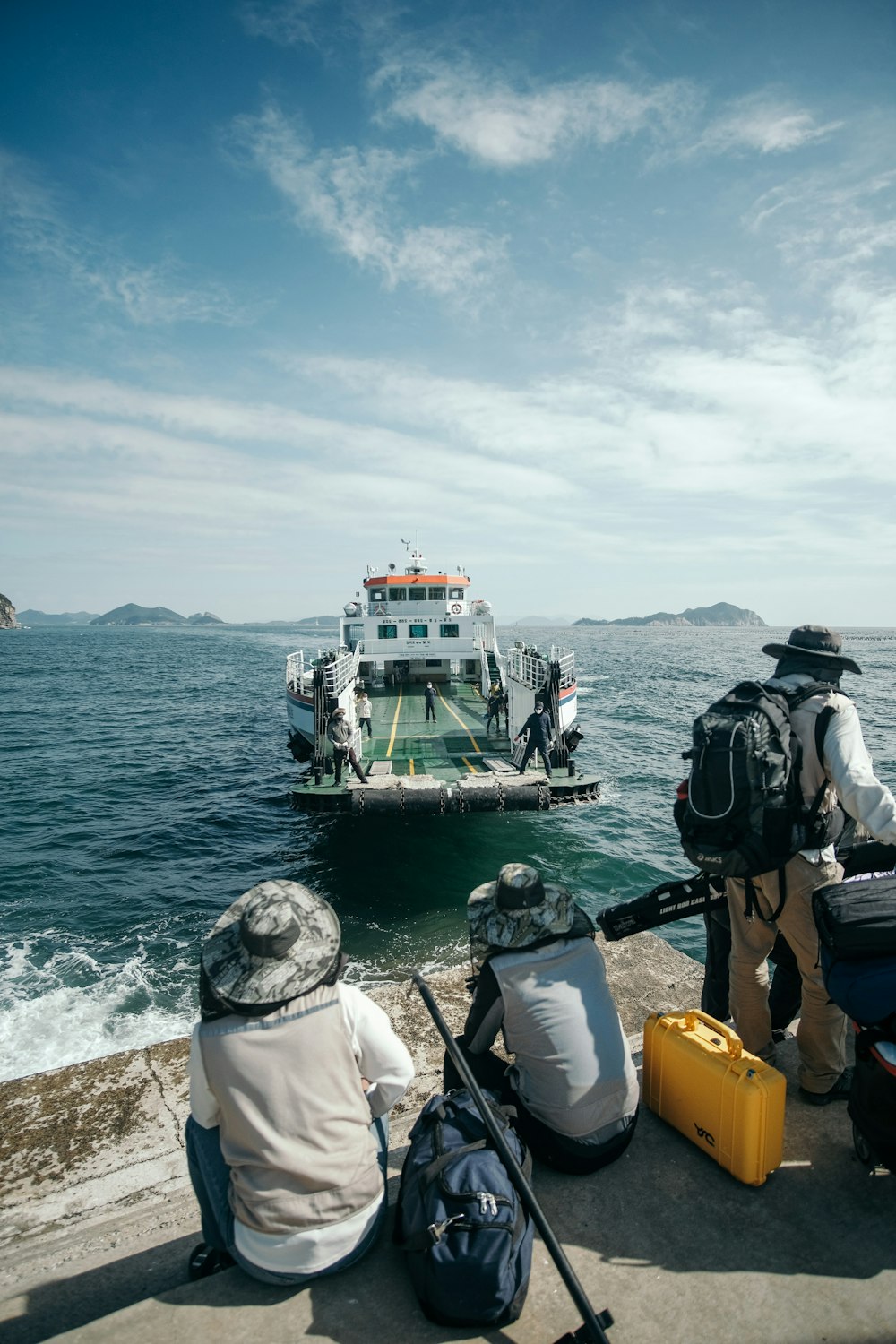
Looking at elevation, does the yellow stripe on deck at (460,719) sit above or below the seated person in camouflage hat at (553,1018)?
below

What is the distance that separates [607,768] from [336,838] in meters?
11.8

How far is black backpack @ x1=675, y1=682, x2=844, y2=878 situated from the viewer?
3.16m

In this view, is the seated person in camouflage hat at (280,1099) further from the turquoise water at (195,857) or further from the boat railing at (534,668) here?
the boat railing at (534,668)

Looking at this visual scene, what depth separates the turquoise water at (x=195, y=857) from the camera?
945 centimetres

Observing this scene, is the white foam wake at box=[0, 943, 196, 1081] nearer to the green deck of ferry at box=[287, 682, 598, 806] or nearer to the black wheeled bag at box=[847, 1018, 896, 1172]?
the green deck of ferry at box=[287, 682, 598, 806]

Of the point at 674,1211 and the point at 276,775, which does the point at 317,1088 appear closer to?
the point at 674,1211

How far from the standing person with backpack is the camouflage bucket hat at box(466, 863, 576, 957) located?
82 cm

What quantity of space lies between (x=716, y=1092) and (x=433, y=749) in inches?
581

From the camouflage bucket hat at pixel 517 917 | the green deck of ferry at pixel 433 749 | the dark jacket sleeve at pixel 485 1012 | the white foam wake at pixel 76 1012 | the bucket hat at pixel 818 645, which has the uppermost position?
the bucket hat at pixel 818 645

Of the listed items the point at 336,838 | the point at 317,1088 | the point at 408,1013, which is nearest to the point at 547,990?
the point at 317,1088

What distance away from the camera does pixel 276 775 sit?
74.6 feet

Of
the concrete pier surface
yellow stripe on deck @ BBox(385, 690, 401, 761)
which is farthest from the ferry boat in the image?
the concrete pier surface

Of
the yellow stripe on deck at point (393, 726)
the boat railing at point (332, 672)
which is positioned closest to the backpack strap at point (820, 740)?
the boat railing at point (332, 672)

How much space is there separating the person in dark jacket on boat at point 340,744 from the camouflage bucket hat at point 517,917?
415 inches
